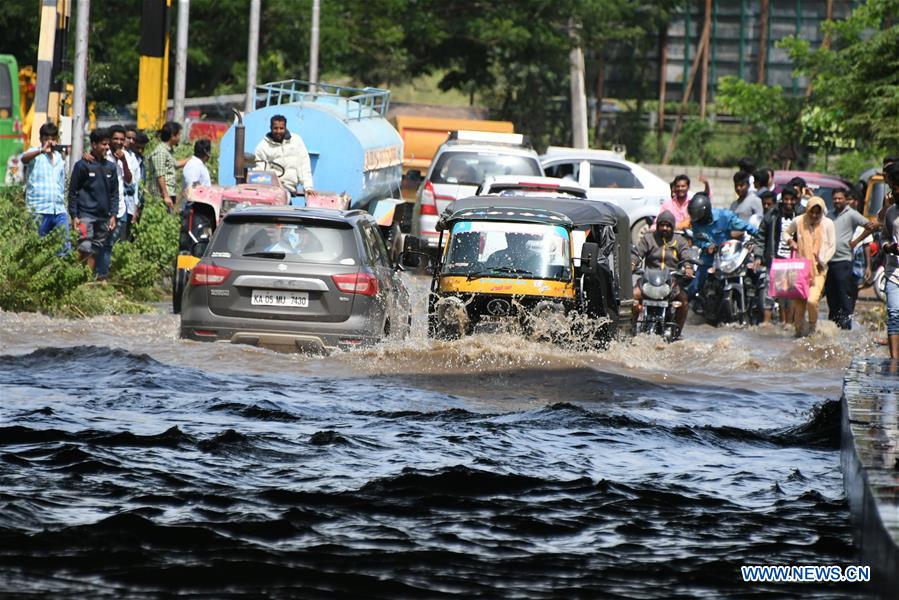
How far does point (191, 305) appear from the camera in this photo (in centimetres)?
1421

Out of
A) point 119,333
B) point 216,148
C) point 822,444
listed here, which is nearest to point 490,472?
point 822,444

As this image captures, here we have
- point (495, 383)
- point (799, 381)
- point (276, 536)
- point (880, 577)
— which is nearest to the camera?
point (880, 577)

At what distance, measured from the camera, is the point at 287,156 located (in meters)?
20.6

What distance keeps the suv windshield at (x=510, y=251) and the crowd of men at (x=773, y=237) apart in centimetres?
269

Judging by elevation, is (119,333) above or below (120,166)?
below

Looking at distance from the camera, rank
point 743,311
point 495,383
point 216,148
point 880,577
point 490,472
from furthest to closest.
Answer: point 216,148 → point 743,311 → point 495,383 → point 490,472 → point 880,577

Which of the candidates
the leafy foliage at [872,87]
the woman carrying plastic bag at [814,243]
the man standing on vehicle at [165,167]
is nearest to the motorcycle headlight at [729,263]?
the woman carrying plastic bag at [814,243]

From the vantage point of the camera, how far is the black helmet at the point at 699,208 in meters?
Result: 19.5

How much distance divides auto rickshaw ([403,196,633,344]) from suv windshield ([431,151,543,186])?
9.85 metres

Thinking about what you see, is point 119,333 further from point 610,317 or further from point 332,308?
point 610,317

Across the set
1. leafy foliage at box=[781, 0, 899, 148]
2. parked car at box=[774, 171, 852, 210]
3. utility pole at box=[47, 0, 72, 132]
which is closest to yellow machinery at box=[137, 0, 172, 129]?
utility pole at box=[47, 0, 72, 132]

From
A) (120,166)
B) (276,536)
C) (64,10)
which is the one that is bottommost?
(276,536)

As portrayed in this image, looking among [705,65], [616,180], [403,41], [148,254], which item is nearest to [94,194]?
[148,254]

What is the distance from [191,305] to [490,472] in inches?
223
